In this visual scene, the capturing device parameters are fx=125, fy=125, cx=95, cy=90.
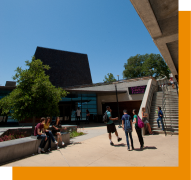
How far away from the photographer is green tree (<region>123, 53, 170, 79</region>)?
42.4 m

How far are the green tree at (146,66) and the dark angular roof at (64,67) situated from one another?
57.7ft

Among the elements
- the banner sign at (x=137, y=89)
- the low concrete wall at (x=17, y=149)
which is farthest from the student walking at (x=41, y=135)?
the banner sign at (x=137, y=89)

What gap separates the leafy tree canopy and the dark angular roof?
26.4 meters

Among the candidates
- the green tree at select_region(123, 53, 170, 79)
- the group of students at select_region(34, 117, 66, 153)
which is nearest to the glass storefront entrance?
the group of students at select_region(34, 117, 66, 153)

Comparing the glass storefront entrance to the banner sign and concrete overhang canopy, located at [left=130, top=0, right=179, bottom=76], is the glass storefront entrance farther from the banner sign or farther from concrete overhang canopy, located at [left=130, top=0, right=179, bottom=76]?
concrete overhang canopy, located at [left=130, top=0, right=179, bottom=76]

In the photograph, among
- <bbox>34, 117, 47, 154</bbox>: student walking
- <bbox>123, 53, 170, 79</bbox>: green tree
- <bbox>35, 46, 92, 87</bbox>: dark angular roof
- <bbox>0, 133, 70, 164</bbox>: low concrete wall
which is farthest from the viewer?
<bbox>123, 53, 170, 79</bbox>: green tree

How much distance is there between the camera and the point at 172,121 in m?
8.38

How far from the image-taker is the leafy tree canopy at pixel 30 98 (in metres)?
7.58

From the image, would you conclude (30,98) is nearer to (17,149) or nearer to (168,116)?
(17,149)

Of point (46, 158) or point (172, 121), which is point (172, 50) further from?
point (46, 158)

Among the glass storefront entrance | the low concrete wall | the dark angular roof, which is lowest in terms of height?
the low concrete wall

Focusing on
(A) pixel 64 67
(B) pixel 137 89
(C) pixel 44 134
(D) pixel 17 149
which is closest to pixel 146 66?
(A) pixel 64 67

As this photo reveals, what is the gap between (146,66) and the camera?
4372cm
